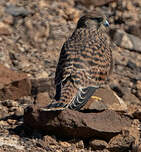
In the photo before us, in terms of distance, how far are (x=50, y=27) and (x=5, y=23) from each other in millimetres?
1123

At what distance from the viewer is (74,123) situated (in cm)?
580

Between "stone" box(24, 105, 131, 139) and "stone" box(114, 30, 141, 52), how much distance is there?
5.18 m

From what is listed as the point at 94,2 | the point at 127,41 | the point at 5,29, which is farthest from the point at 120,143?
the point at 94,2

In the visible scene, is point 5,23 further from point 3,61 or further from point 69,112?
point 69,112

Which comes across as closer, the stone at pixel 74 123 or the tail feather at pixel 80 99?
the stone at pixel 74 123

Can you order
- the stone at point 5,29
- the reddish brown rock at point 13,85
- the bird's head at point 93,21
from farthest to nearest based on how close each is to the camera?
1. the stone at point 5,29
2. the bird's head at point 93,21
3. the reddish brown rock at point 13,85

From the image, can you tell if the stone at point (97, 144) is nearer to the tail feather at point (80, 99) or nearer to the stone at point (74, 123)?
the stone at point (74, 123)

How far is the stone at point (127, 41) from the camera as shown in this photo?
11.2m

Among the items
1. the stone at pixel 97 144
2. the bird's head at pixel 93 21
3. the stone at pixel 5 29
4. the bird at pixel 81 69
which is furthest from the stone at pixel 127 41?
the stone at pixel 97 144

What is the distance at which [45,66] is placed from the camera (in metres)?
9.40

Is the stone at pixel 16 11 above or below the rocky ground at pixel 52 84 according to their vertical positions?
above

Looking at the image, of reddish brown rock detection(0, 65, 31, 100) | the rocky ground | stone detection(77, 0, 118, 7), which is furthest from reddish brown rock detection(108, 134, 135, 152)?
stone detection(77, 0, 118, 7)

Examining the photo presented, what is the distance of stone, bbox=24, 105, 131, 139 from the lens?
19.0ft

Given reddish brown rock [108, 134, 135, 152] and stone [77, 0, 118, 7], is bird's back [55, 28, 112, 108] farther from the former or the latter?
stone [77, 0, 118, 7]
